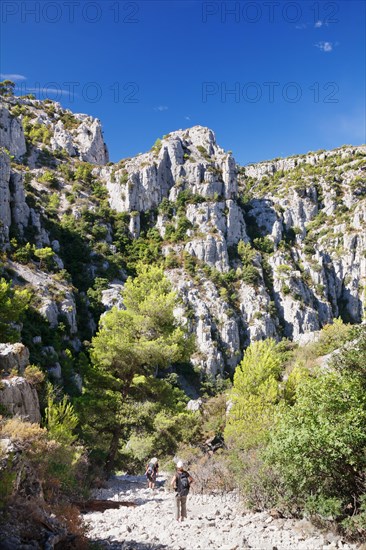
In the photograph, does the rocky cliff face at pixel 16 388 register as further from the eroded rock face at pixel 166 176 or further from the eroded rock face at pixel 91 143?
the eroded rock face at pixel 91 143

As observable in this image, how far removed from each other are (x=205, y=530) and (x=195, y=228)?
218 feet

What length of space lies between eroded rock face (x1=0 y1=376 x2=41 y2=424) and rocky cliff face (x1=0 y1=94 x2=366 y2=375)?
32.3m

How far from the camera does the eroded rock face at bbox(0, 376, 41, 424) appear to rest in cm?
1396

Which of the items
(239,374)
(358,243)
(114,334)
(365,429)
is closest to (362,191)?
(358,243)

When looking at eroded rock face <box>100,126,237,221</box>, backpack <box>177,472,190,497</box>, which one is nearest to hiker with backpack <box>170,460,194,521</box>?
backpack <box>177,472,190,497</box>

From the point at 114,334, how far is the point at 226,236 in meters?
56.3

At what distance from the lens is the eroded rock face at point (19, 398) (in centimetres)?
1396

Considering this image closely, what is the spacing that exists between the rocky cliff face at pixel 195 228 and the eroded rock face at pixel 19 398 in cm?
3229

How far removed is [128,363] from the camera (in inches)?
759

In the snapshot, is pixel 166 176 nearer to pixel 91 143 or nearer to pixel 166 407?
pixel 91 143

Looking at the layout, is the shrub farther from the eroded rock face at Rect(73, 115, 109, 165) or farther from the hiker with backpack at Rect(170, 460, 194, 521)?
the eroded rock face at Rect(73, 115, 109, 165)

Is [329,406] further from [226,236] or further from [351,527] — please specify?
[226,236]

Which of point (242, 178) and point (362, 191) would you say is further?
point (242, 178)

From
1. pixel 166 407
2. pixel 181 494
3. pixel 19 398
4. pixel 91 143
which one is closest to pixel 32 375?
pixel 19 398
